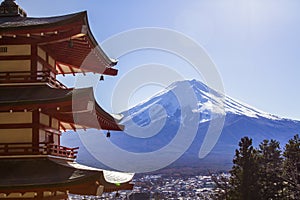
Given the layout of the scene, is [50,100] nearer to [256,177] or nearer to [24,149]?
[24,149]

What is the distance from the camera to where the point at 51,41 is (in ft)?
38.4

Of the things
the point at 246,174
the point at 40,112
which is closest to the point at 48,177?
the point at 40,112

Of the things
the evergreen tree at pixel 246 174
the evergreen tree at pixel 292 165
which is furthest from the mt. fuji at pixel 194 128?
the evergreen tree at pixel 246 174

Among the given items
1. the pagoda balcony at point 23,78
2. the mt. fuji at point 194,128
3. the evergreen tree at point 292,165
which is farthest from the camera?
the mt. fuji at point 194,128

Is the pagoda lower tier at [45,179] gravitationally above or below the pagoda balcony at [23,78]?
below

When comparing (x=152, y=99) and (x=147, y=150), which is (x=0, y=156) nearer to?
(x=147, y=150)

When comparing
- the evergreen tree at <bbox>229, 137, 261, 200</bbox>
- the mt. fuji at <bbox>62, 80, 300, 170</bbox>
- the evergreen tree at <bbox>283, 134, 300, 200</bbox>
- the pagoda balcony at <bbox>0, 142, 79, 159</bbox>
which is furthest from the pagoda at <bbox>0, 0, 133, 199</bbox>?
the mt. fuji at <bbox>62, 80, 300, 170</bbox>

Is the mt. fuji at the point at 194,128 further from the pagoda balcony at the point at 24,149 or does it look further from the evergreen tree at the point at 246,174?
the pagoda balcony at the point at 24,149

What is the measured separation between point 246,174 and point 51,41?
40.5ft

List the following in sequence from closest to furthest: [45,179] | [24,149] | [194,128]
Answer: [45,179], [24,149], [194,128]

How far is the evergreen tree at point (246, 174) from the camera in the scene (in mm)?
20922

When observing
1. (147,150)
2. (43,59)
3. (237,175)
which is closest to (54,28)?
(43,59)

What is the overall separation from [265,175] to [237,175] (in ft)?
4.63

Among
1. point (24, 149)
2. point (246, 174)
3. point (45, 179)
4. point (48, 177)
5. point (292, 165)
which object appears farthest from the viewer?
point (292, 165)
